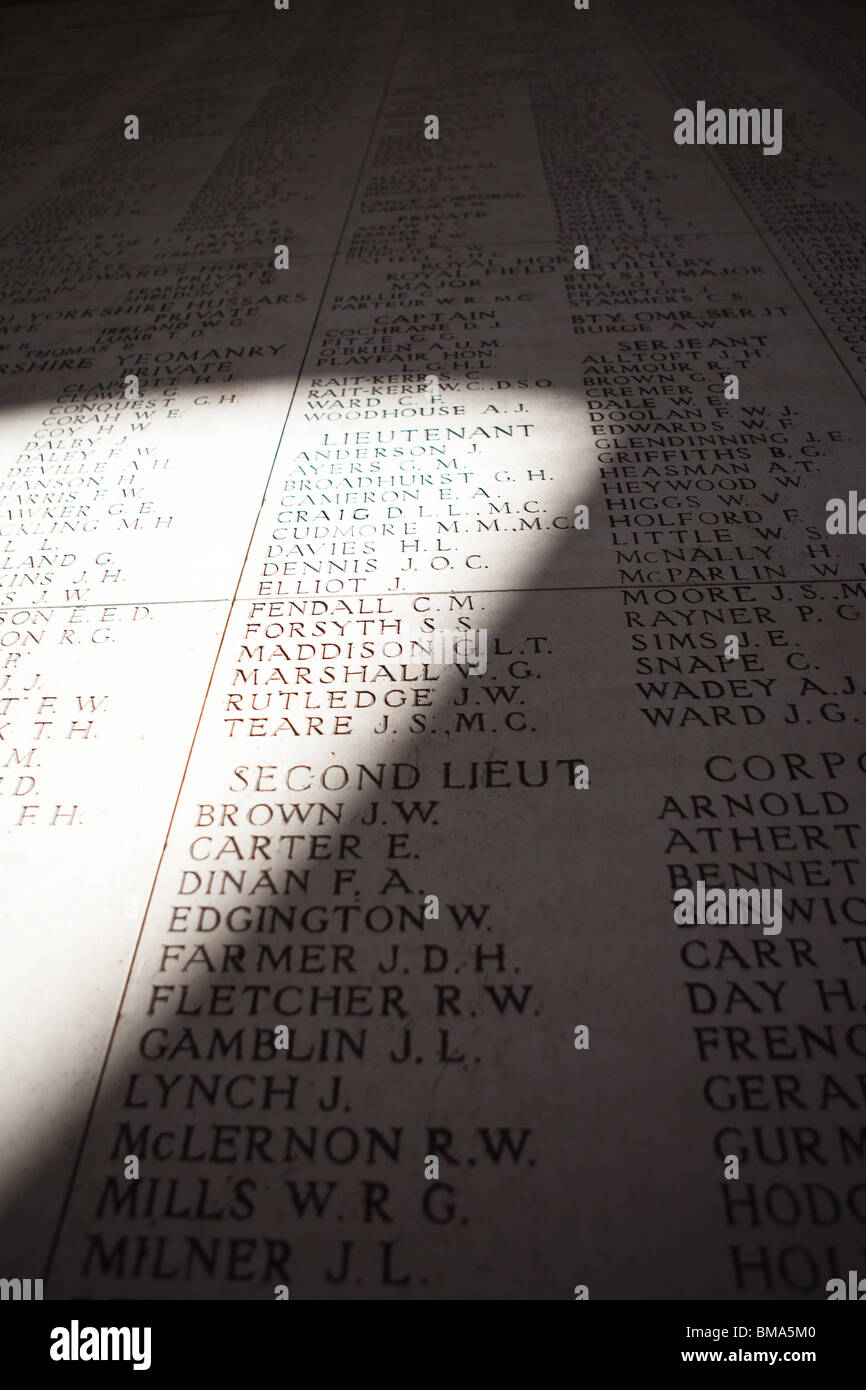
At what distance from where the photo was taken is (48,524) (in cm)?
464

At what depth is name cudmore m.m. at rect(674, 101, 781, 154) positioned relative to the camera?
8055 mm

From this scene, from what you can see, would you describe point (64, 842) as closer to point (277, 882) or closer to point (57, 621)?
point (277, 882)

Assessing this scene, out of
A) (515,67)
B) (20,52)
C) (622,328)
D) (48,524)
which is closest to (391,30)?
(515,67)

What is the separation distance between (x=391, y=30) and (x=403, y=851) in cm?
1249

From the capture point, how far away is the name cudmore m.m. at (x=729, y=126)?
8055mm

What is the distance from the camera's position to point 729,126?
8.32m

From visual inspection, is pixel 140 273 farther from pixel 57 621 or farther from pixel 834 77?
pixel 834 77

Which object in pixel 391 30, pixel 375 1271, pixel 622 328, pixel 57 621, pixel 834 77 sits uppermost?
pixel 391 30

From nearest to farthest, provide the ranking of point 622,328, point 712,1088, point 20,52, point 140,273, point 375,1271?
point 375,1271
point 712,1088
point 622,328
point 140,273
point 20,52

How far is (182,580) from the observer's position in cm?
426

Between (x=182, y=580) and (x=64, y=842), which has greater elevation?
(x=182, y=580)

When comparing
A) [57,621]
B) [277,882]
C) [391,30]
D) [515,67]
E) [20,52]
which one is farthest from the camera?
[20,52]

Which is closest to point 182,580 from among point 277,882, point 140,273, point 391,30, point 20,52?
point 277,882

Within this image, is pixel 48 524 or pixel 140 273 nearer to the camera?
pixel 48 524
